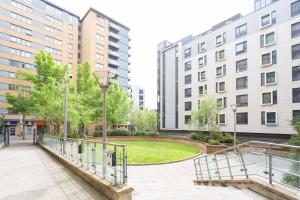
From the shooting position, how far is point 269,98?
2764 cm

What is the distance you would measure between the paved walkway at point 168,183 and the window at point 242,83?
19.5 m

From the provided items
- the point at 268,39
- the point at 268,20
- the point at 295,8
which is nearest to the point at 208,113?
the point at 268,39

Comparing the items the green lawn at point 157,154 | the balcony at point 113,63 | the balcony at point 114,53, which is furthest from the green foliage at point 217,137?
the balcony at point 114,53

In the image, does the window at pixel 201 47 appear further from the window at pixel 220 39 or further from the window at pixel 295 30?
the window at pixel 295 30

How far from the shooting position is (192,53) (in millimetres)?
40156

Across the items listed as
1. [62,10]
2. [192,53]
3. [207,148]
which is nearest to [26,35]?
[62,10]

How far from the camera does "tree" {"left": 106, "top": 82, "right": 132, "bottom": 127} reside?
112 feet

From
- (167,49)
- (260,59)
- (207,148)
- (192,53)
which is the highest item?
(167,49)

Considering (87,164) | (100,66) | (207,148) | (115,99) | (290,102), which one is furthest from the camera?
(100,66)

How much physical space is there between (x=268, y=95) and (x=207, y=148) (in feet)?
45.8

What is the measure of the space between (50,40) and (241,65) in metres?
41.1

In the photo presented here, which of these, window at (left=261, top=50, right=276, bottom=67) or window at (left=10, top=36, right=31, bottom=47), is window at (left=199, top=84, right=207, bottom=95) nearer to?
window at (left=261, top=50, right=276, bottom=67)

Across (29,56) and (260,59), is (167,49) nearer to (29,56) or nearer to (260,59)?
(260,59)

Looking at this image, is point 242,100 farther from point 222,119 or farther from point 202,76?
point 202,76
